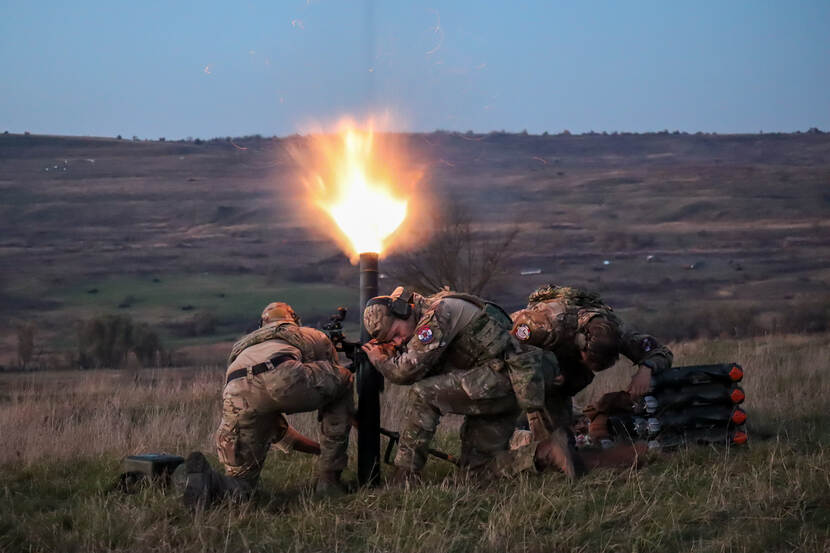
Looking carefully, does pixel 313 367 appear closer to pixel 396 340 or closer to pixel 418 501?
pixel 396 340

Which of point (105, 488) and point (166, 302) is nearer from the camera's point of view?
point (105, 488)

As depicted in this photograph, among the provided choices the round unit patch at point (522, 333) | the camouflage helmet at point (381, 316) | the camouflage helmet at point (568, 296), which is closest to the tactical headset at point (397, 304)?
the camouflage helmet at point (381, 316)

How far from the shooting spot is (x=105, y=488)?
7.38m

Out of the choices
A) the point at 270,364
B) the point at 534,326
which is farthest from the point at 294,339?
the point at 534,326

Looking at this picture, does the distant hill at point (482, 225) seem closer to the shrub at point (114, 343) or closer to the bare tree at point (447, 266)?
the shrub at point (114, 343)

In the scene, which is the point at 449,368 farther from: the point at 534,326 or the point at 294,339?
the point at 294,339

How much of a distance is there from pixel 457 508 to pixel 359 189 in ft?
9.80

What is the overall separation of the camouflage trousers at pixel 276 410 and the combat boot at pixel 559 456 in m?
1.48

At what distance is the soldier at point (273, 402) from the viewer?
22.5 feet

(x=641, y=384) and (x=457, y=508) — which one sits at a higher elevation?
(x=641, y=384)

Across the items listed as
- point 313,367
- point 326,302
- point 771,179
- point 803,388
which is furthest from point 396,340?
point 771,179

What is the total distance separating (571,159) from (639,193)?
37.2 feet

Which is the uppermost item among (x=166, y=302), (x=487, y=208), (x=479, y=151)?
(x=479, y=151)

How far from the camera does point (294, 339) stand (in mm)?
7230
